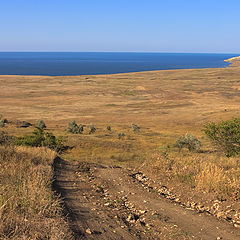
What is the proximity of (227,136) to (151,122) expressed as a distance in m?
32.0

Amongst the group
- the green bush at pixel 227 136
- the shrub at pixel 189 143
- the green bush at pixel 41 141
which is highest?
the green bush at pixel 227 136

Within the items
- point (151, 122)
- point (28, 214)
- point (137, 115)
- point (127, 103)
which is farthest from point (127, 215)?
point (127, 103)

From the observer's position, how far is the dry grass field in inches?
295

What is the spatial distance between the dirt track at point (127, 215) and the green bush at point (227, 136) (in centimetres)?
1100

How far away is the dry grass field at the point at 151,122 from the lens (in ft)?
24.6

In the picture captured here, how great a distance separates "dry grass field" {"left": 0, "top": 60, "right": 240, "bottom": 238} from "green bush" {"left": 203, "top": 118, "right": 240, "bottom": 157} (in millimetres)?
681

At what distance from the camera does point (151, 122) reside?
162 ft

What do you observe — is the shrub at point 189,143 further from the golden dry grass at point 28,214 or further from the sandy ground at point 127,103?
the sandy ground at point 127,103

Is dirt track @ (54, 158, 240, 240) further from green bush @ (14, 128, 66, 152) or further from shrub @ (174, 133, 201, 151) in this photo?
shrub @ (174, 133, 201, 151)

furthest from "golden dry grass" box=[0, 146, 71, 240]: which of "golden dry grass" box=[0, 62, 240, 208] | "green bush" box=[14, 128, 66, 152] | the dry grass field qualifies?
"green bush" box=[14, 128, 66, 152]

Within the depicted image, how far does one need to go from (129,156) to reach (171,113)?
4262cm

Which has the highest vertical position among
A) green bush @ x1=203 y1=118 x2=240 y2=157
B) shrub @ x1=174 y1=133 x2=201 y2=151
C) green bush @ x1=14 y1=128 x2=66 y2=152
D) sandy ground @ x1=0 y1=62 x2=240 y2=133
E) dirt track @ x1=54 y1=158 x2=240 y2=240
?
dirt track @ x1=54 y1=158 x2=240 y2=240

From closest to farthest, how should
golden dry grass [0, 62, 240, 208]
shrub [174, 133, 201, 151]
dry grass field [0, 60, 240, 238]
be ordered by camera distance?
1. dry grass field [0, 60, 240, 238]
2. golden dry grass [0, 62, 240, 208]
3. shrub [174, 133, 201, 151]

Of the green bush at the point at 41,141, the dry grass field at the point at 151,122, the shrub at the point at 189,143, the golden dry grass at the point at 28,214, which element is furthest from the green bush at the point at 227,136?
the golden dry grass at the point at 28,214
